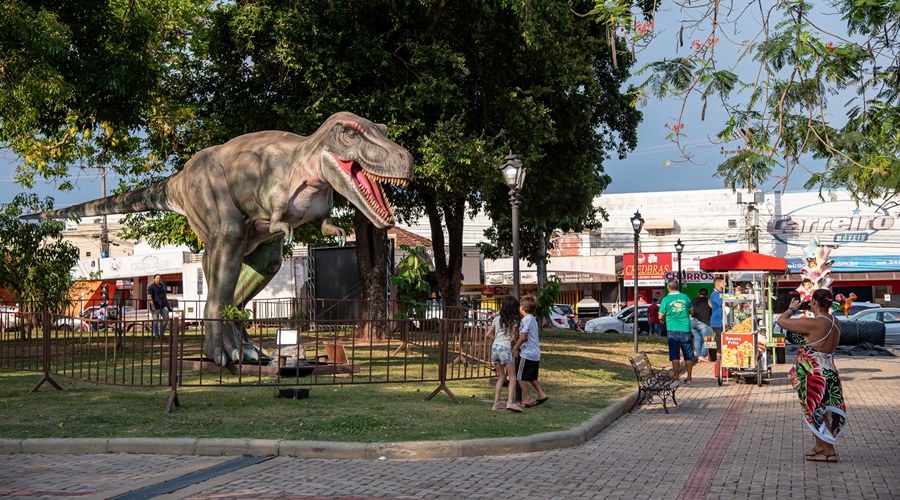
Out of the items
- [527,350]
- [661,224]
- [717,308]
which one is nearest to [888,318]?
[717,308]

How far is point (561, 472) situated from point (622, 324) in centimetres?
2818

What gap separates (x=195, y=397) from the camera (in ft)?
40.0

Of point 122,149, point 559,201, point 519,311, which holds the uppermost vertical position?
point 122,149

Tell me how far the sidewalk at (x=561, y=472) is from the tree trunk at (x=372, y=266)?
41.1 ft

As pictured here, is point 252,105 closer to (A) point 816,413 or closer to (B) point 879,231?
(A) point 816,413

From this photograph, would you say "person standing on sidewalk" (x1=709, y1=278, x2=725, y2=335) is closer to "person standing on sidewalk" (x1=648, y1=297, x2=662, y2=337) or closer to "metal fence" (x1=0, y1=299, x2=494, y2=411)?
"metal fence" (x1=0, y1=299, x2=494, y2=411)

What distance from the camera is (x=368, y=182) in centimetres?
1345

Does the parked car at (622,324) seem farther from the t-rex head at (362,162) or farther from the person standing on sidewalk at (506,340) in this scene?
the person standing on sidewalk at (506,340)

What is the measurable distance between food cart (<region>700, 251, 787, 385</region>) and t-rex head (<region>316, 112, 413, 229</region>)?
702 centimetres

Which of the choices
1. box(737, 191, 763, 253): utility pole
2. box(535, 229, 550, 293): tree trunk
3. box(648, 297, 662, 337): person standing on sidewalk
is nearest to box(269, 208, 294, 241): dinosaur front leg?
box(648, 297, 662, 337): person standing on sidewalk

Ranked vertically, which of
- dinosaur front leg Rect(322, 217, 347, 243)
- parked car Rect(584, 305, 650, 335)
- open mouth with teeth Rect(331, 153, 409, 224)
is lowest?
parked car Rect(584, 305, 650, 335)

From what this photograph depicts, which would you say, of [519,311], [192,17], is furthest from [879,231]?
[519,311]

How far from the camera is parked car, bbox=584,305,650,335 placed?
3572 cm

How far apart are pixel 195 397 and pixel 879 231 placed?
43818mm
